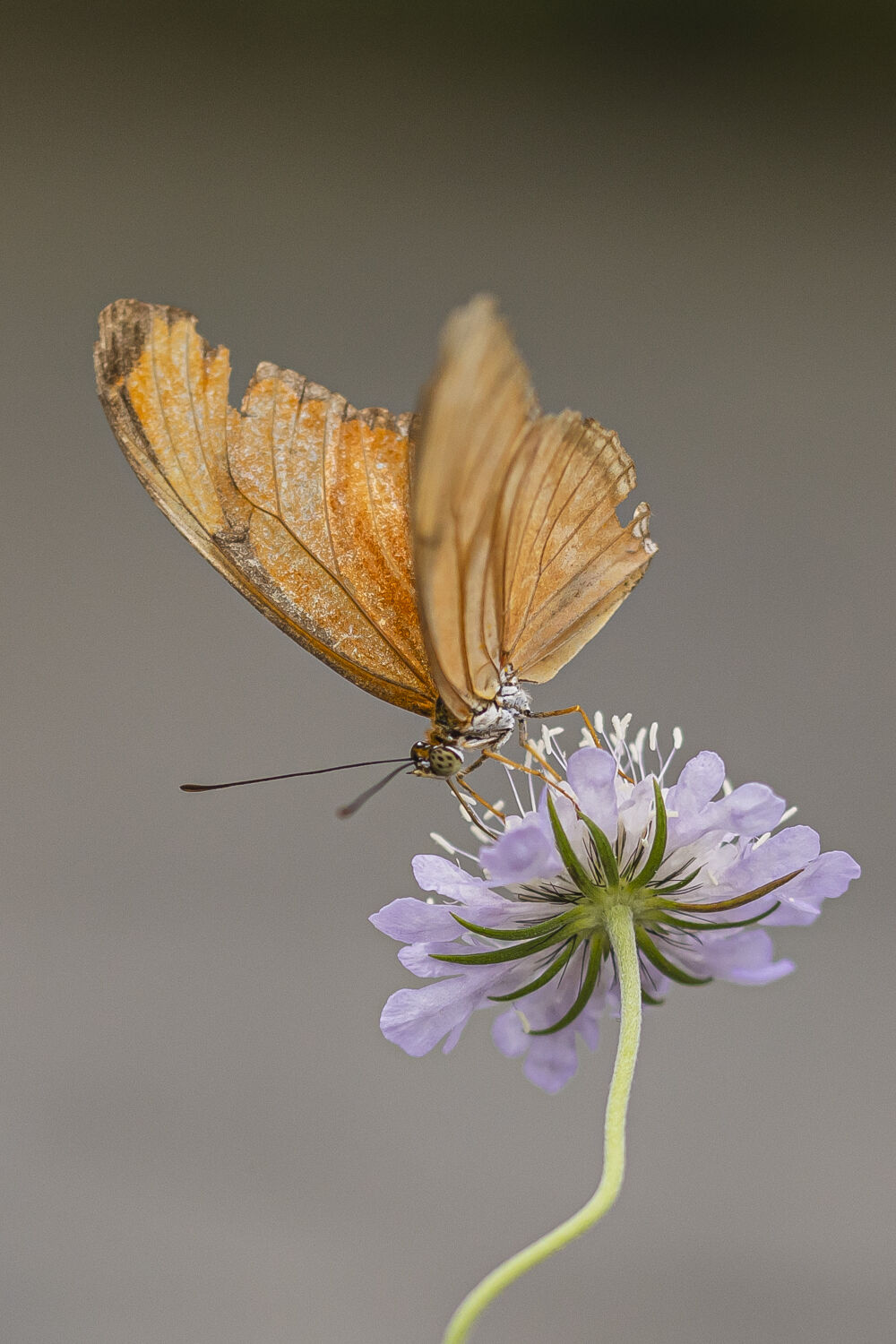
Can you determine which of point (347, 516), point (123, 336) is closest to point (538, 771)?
point (347, 516)

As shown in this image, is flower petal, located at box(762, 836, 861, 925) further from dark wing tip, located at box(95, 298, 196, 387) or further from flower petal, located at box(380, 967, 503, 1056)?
dark wing tip, located at box(95, 298, 196, 387)

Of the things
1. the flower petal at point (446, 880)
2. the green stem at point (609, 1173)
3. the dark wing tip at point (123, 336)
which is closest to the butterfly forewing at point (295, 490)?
the dark wing tip at point (123, 336)

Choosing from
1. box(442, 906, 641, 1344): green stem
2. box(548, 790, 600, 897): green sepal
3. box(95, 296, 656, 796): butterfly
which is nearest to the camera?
box(442, 906, 641, 1344): green stem

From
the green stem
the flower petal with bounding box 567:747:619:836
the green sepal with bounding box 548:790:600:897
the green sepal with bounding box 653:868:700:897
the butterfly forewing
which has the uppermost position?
the butterfly forewing

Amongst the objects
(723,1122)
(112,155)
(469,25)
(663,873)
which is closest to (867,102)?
(469,25)

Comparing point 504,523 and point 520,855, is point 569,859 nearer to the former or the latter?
point 520,855

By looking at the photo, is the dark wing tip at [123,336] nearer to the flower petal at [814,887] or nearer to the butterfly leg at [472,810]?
the butterfly leg at [472,810]

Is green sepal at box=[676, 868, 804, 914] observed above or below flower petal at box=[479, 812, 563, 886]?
above

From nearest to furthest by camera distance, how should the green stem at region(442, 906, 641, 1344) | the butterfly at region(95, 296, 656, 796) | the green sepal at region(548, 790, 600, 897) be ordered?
the green stem at region(442, 906, 641, 1344) < the green sepal at region(548, 790, 600, 897) < the butterfly at region(95, 296, 656, 796)

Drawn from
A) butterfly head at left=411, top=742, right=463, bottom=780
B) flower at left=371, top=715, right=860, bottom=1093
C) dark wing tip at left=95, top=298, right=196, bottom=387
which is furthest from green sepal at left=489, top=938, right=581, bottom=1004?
dark wing tip at left=95, top=298, right=196, bottom=387
